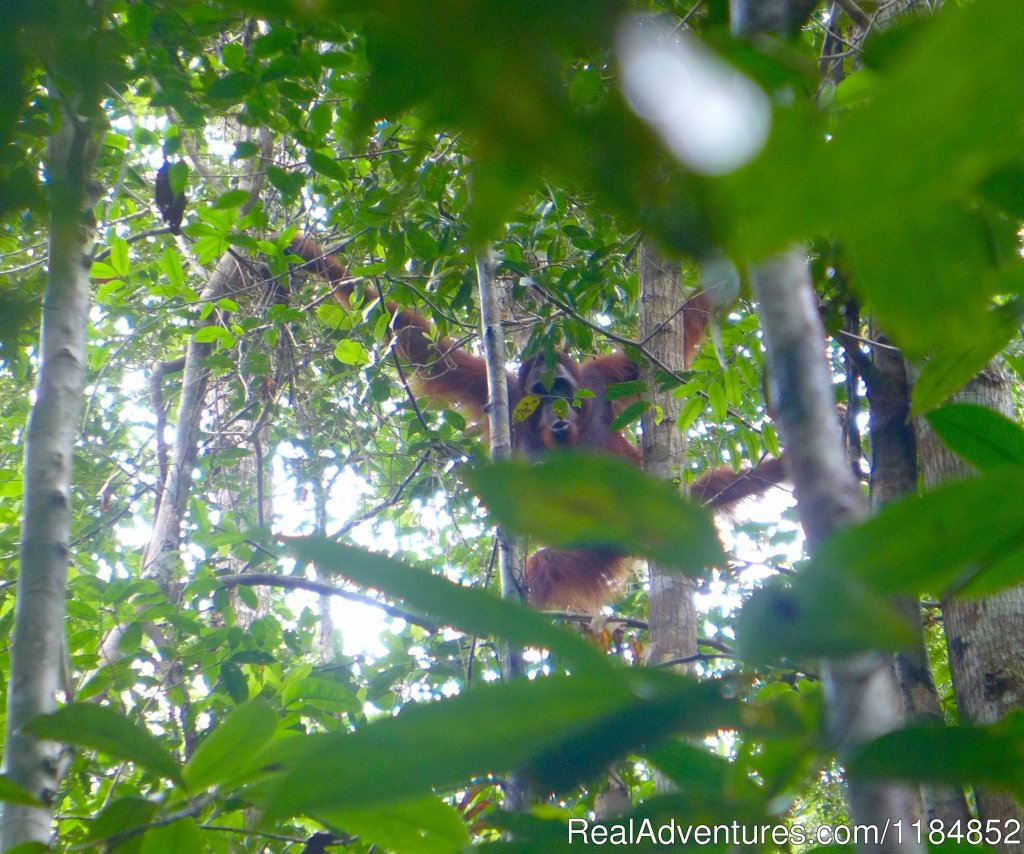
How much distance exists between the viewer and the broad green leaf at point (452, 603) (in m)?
0.33

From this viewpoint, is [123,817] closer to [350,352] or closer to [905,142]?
[905,142]

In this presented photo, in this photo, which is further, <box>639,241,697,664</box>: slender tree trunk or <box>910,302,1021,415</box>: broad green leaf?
<box>639,241,697,664</box>: slender tree trunk

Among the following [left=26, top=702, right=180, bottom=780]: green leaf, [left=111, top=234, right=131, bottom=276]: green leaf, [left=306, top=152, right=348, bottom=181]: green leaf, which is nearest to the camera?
[left=26, top=702, right=180, bottom=780]: green leaf

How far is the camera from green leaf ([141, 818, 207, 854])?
74cm

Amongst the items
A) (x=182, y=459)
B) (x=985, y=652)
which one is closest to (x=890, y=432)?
(x=985, y=652)

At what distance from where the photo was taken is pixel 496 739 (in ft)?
1.00

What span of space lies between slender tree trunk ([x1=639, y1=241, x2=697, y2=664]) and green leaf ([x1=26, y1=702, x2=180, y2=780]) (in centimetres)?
192

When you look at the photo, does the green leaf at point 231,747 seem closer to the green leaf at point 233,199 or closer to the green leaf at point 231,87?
the green leaf at point 231,87

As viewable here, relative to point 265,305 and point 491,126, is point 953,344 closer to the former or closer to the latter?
point 491,126

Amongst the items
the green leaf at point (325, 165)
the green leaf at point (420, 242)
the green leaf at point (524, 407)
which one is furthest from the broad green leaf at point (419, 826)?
the green leaf at point (524, 407)

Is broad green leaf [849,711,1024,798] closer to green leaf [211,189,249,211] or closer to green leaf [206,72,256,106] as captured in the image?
green leaf [206,72,256,106]

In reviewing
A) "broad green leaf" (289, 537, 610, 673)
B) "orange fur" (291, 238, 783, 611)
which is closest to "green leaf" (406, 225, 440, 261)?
"orange fur" (291, 238, 783, 611)

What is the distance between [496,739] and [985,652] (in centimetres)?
153

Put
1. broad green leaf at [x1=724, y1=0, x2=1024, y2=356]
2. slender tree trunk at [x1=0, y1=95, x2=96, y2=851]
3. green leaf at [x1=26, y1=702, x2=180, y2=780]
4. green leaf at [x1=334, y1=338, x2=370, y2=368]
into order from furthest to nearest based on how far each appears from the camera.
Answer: green leaf at [x1=334, y1=338, x2=370, y2=368]
slender tree trunk at [x1=0, y1=95, x2=96, y2=851]
green leaf at [x1=26, y1=702, x2=180, y2=780]
broad green leaf at [x1=724, y1=0, x2=1024, y2=356]
